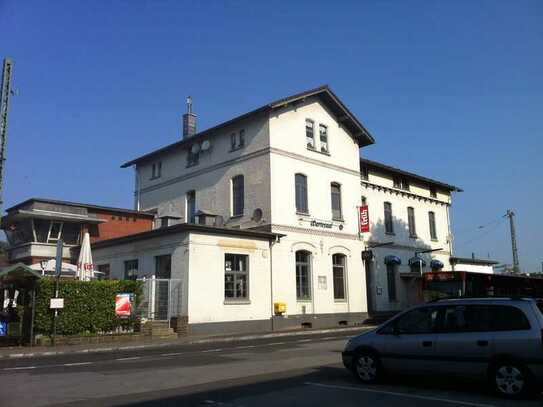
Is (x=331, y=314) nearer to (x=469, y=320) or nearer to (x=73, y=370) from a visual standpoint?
(x=73, y=370)

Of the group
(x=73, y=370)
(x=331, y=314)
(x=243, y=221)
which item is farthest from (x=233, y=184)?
(x=73, y=370)

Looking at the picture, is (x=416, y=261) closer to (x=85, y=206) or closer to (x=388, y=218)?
(x=388, y=218)

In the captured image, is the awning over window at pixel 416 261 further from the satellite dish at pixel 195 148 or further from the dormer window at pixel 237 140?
the satellite dish at pixel 195 148

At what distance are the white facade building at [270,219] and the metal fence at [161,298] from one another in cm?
56

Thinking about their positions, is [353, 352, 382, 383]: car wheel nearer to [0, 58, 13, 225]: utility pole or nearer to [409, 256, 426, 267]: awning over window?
[0, 58, 13, 225]: utility pole

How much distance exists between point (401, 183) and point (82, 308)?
2572 cm

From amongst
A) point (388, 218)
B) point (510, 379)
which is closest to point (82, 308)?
point (510, 379)

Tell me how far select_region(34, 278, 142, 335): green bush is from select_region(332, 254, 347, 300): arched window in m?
13.2

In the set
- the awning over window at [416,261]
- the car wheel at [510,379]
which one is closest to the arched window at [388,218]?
the awning over window at [416,261]

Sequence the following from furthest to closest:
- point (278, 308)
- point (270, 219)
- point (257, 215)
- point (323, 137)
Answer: point (323, 137) → point (257, 215) → point (270, 219) → point (278, 308)

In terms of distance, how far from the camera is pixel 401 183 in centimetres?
3938

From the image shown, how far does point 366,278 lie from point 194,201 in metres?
12.0

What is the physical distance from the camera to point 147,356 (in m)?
15.8

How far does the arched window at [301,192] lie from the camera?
1177 inches
